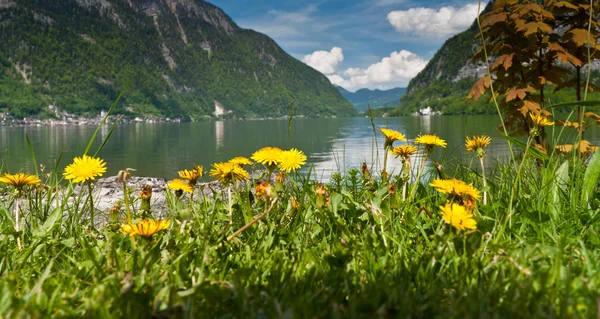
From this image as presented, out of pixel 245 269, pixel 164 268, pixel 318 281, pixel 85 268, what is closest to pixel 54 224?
pixel 85 268

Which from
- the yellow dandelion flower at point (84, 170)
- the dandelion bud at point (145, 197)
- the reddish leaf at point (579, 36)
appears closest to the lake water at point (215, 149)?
the dandelion bud at point (145, 197)

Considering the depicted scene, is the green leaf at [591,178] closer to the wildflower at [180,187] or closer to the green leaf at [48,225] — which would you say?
the wildflower at [180,187]

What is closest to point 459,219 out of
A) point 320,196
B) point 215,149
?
point 320,196

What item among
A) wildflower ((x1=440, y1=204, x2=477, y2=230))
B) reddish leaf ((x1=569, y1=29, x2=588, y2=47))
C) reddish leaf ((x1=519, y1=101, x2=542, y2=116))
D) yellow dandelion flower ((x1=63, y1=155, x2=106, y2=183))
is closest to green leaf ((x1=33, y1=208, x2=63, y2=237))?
yellow dandelion flower ((x1=63, y1=155, x2=106, y2=183))

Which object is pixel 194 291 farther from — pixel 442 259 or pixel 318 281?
pixel 442 259

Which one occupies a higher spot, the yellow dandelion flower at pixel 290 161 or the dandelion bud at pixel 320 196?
the yellow dandelion flower at pixel 290 161

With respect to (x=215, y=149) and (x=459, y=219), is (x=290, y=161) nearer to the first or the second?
(x=459, y=219)

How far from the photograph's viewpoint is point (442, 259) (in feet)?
4.67

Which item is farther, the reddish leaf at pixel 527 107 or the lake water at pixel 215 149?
the lake water at pixel 215 149

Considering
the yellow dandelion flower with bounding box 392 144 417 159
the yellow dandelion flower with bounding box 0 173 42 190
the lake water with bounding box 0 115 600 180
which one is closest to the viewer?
the yellow dandelion flower with bounding box 0 173 42 190

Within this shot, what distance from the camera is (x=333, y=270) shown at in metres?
1.36

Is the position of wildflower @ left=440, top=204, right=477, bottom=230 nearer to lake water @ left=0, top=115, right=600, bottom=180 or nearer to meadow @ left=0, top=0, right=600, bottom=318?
meadow @ left=0, top=0, right=600, bottom=318

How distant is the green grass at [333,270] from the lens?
1.06 m

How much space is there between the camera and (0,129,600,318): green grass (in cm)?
106
